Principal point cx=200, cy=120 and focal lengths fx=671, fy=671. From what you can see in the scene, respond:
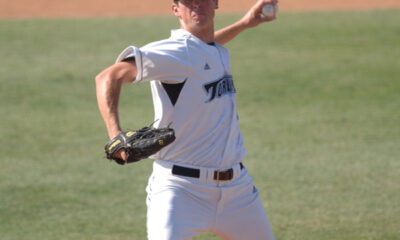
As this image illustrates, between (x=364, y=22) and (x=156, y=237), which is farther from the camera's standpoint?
(x=364, y=22)

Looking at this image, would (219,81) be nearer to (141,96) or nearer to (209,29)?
(209,29)

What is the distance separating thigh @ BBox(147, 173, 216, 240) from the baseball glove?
0.58 meters

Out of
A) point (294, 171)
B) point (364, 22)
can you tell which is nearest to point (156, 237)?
point (294, 171)

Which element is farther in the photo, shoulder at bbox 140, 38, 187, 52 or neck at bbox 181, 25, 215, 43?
neck at bbox 181, 25, 215, 43

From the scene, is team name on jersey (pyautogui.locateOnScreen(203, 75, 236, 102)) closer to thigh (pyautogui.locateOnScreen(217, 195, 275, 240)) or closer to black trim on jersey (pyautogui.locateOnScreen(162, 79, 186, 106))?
black trim on jersey (pyautogui.locateOnScreen(162, 79, 186, 106))

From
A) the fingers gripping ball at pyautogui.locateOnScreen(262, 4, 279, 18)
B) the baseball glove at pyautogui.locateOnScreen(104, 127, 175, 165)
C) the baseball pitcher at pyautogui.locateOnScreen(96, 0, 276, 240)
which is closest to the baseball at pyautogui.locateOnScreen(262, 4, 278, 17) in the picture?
the fingers gripping ball at pyautogui.locateOnScreen(262, 4, 279, 18)

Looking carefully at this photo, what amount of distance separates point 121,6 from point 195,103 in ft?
55.9

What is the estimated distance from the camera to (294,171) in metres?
8.31

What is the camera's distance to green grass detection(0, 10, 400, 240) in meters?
6.90

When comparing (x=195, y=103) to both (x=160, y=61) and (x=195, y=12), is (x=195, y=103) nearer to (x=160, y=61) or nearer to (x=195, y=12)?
(x=160, y=61)

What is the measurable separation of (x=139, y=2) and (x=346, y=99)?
11.2 metres

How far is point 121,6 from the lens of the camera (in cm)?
2052

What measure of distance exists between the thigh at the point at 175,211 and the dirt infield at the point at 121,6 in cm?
1555

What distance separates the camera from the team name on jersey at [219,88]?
4027 mm
